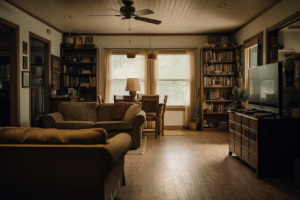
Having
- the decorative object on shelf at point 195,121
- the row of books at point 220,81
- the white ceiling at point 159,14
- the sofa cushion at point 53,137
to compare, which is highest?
the white ceiling at point 159,14

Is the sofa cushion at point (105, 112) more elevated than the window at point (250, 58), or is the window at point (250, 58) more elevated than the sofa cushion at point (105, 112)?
the window at point (250, 58)

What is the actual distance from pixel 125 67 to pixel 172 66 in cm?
144

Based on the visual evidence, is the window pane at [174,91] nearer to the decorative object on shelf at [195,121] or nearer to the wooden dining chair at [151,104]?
the decorative object on shelf at [195,121]

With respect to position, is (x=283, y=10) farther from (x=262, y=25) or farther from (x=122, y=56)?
(x=122, y=56)

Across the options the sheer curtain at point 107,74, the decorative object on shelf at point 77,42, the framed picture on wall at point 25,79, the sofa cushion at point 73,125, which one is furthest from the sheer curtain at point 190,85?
the framed picture on wall at point 25,79

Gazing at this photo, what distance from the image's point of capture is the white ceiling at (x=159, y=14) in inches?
193

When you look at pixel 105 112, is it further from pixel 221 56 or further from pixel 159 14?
pixel 221 56

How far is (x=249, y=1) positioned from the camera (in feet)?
15.7

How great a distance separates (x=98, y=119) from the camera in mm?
5445

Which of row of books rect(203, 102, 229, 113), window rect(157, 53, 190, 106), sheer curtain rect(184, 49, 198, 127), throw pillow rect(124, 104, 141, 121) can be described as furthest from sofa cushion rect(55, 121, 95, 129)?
row of books rect(203, 102, 229, 113)

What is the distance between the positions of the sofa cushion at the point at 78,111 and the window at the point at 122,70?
2303mm

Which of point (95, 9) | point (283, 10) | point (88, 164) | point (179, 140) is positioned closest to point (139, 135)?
point (179, 140)

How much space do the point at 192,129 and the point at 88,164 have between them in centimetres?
587

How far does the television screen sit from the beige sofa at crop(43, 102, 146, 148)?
205 cm
